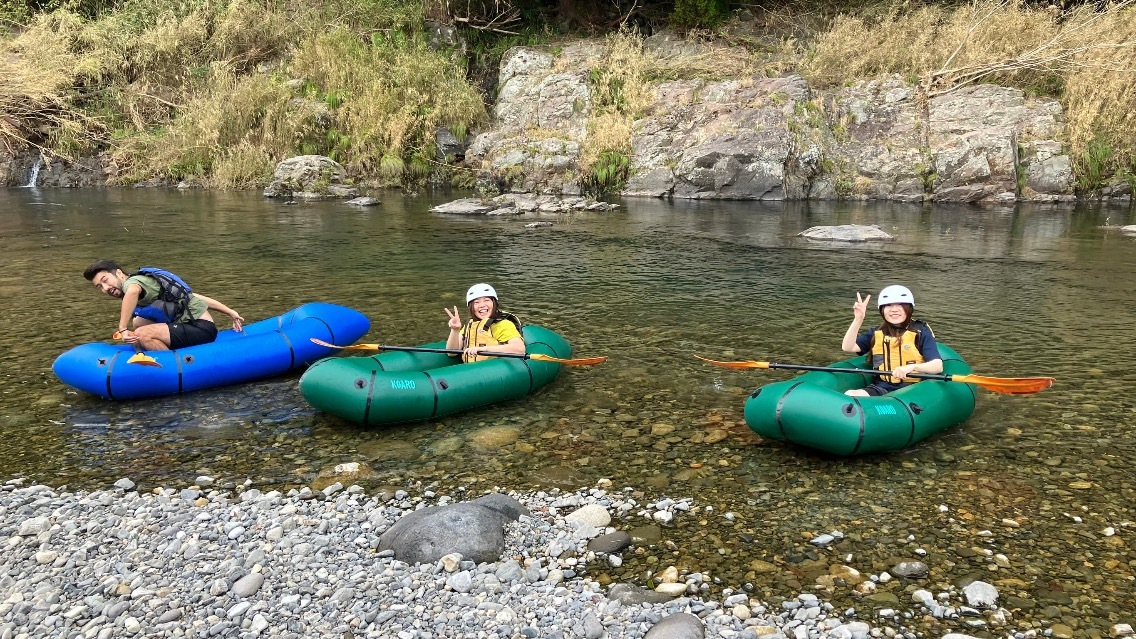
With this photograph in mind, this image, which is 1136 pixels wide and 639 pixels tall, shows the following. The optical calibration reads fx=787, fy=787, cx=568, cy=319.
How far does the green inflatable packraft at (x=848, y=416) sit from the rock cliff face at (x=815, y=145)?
13788 mm

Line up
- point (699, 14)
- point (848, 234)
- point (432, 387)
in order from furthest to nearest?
point (699, 14) → point (848, 234) → point (432, 387)

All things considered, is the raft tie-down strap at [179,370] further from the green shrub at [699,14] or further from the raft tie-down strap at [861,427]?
the green shrub at [699,14]

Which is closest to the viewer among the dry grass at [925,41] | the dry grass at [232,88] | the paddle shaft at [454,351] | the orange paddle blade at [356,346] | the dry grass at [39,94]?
the paddle shaft at [454,351]

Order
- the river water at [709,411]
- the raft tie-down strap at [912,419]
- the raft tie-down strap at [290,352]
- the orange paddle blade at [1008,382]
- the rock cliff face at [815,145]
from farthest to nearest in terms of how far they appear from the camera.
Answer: the rock cliff face at [815,145] → the raft tie-down strap at [290,352] → the orange paddle blade at [1008,382] → the raft tie-down strap at [912,419] → the river water at [709,411]

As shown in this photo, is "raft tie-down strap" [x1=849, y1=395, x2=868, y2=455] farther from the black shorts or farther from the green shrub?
the green shrub

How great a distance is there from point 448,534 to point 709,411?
2.56 metres

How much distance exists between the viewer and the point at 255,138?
21797 mm

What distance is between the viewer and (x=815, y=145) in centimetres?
1825

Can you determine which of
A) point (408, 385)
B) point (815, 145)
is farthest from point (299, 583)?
point (815, 145)

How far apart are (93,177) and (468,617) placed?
983 inches

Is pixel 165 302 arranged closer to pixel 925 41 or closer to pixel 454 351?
pixel 454 351

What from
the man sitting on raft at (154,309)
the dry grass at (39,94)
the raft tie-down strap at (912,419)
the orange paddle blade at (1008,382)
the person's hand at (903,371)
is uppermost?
the dry grass at (39,94)

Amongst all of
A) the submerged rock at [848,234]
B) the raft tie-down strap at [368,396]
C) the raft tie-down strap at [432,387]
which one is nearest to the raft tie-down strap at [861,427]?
the raft tie-down strap at [432,387]

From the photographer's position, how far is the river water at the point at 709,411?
12.5ft
